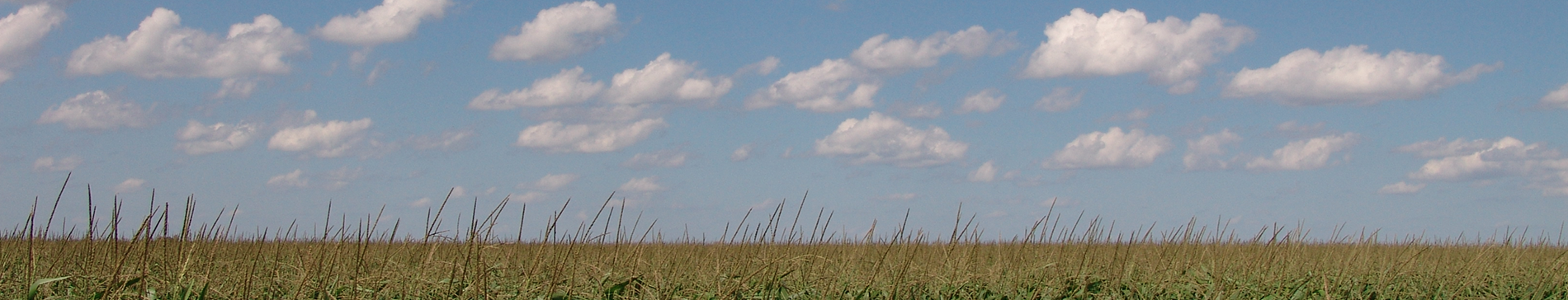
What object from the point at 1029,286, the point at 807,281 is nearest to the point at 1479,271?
the point at 1029,286

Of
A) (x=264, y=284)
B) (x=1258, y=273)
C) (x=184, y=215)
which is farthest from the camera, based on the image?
(x=1258, y=273)

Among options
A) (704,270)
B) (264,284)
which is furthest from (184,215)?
(704,270)

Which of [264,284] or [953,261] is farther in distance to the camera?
[953,261]

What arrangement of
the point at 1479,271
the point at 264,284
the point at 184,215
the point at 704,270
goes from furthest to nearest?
the point at 1479,271, the point at 704,270, the point at 264,284, the point at 184,215

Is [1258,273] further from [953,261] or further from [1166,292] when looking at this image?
[953,261]

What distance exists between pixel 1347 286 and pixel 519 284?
6.76 metres

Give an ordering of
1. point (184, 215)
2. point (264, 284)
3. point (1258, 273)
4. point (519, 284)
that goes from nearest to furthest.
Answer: point (184, 215)
point (264, 284)
point (519, 284)
point (1258, 273)

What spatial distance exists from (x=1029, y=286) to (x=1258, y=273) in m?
2.58

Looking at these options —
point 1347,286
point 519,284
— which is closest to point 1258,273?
point 1347,286

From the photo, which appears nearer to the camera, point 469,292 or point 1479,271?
point 469,292

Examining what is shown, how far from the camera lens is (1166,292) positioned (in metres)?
8.41

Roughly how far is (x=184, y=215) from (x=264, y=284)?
0.88m

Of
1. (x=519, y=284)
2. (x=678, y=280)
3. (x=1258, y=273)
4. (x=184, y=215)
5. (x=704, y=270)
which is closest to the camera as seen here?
(x=184, y=215)

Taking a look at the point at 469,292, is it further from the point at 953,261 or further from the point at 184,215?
the point at 953,261
